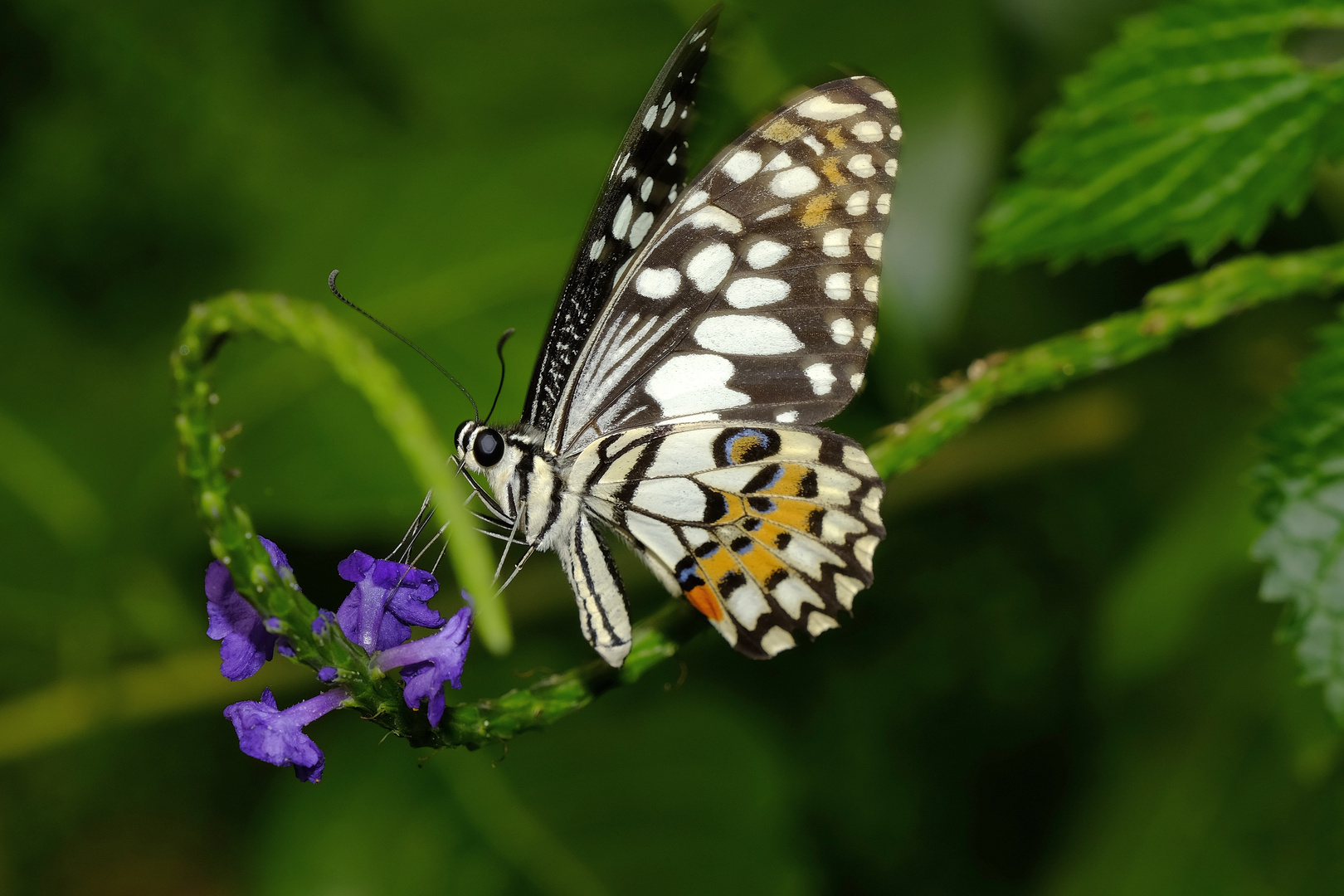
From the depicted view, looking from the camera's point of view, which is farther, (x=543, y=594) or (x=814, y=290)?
(x=543, y=594)

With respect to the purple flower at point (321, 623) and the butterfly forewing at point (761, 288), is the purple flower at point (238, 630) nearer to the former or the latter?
the purple flower at point (321, 623)

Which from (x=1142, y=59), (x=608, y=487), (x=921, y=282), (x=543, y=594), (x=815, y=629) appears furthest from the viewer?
(x=543, y=594)

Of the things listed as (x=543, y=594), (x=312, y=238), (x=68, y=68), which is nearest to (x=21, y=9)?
(x=68, y=68)

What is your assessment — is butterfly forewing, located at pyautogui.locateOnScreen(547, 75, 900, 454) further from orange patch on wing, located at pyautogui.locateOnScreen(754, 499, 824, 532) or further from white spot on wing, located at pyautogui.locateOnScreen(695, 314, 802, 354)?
orange patch on wing, located at pyautogui.locateOnScreen(754, 499, 824, 532)

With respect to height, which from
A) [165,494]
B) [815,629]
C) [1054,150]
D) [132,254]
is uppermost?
[132,254]

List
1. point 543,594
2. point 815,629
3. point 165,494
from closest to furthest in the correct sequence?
point 815,629 < point 165,494 < point 543,594

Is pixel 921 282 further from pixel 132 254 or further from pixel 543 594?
pixel 132 254
